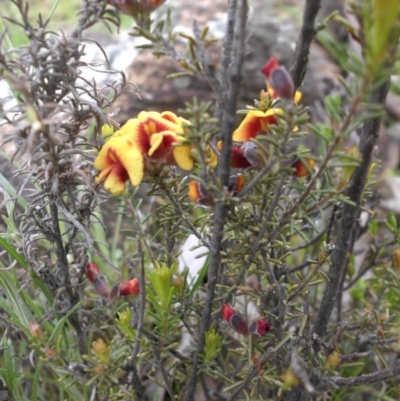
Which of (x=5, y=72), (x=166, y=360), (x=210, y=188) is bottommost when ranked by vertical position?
(x=166, y=360)

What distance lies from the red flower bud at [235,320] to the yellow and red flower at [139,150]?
31cm

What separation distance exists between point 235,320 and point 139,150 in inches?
14.3

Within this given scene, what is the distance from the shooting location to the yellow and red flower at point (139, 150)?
72 centimetres

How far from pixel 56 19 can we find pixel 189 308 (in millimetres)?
3234

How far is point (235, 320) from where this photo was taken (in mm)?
875

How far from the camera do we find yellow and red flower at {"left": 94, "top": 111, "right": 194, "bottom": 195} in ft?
2.37

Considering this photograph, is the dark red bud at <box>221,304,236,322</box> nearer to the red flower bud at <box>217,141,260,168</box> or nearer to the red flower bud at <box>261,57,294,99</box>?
→ the red flower bud at <box>217,141,260,168</box>

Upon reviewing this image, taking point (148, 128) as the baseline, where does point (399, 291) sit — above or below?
below

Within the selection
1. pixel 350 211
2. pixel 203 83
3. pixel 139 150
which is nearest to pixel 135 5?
pixel 139 150

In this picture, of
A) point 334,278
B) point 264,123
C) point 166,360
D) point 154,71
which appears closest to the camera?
point 264,123

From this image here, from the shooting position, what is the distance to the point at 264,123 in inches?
32.1

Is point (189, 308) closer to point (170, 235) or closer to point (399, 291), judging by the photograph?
point (170, 235)

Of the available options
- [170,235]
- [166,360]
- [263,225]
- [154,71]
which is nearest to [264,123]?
[263,225]

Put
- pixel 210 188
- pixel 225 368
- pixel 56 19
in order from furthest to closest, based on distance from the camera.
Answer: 1. pixel 56 19
2. pixel 225 368
3. pixel 210 188
